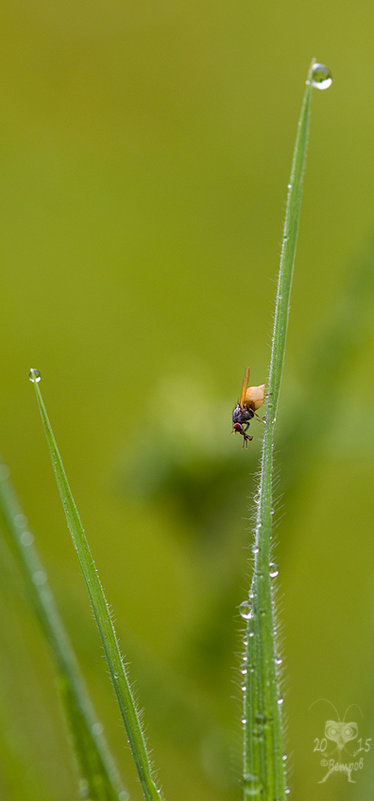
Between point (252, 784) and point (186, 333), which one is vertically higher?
point (186, 333)

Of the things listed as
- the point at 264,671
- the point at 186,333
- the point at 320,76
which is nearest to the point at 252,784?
the point at 264,671

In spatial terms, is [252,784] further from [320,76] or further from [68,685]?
[320,76]

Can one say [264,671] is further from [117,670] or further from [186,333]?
[186,333]

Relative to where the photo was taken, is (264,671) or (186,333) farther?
(186,333)

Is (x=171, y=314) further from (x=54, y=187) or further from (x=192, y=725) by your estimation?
(x=192, y=725)

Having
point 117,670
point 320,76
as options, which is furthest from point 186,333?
point 117,670

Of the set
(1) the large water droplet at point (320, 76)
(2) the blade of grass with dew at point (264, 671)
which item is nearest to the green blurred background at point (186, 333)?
(1) the large water droplet at point (320, 76)
